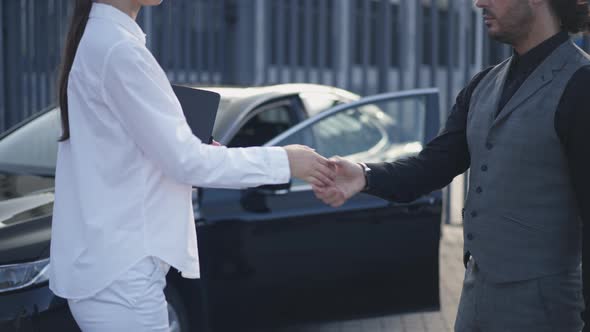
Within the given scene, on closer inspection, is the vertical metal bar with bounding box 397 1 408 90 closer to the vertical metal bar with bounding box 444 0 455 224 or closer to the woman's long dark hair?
the vertical metal bar with bounding box 444 0 455 224

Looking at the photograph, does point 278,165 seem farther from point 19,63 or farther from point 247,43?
point 19,63

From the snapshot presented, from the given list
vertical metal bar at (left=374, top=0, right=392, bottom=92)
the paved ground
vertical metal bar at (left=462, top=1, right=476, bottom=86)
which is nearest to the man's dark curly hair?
the paved ground

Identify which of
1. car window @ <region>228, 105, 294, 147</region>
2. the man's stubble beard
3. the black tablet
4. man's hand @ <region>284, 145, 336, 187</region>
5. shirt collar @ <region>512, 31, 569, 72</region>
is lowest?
car window @ <region>228, 105, 294, 147</region>

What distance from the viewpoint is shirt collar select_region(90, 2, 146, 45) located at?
2.13 meters

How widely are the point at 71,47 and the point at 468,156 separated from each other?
1.28 meters

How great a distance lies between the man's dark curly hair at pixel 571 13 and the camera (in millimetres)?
2488

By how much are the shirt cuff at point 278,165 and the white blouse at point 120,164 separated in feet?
0.27

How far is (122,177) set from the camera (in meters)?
2.08

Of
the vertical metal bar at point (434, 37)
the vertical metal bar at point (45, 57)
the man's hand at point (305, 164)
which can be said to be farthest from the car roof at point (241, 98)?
the vertical metal bar at point (45, 57)

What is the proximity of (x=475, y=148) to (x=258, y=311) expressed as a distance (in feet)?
6.74

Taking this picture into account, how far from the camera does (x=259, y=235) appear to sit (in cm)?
432

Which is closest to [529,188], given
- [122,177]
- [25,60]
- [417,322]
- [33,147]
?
[122,177]

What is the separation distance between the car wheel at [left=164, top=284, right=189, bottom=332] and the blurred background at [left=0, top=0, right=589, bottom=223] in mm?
4913

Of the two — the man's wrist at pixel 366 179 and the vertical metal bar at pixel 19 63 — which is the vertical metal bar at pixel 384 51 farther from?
the man's wrist at pixel 366 179
